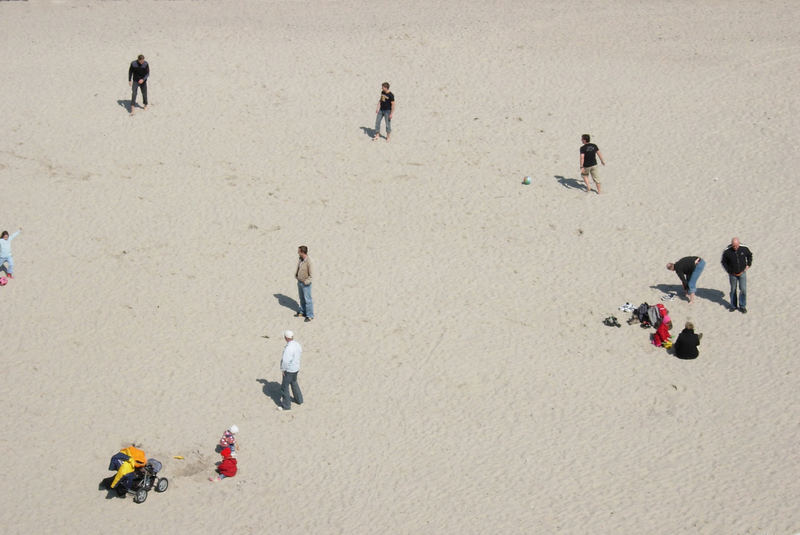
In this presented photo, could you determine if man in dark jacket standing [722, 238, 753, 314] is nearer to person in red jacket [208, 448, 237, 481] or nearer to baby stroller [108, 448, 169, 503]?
person in red jacket [208, 448, 237, 481]

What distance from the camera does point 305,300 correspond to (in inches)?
621

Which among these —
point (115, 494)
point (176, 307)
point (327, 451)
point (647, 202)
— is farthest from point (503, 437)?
point (647, 202)

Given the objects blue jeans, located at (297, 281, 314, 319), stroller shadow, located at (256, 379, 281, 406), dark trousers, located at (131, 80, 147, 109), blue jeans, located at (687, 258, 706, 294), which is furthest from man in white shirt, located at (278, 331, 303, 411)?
dark trousers, located at (131, 80, 147, 109)

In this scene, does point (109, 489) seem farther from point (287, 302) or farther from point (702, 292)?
point (702, 292)

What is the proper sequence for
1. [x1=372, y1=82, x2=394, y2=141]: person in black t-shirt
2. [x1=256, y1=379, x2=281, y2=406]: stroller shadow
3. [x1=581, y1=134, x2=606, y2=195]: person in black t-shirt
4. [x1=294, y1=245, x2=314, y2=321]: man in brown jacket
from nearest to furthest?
[x1=256, y1=379, x2=281, y2=406]: stroller shadow < [x1=294, y1=245, x2=314, y2=321]: man in brown jacket < [x1=581, y1=134, x2=606, y2=195]: person in black t-shirt < [x1=372, y1=82, x2=394, y2=141]: person in black t-shirt

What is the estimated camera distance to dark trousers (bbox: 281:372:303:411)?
1347 cm

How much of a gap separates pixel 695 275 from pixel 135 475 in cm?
1067

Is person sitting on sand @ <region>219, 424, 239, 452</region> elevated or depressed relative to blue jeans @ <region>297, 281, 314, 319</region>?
depressed

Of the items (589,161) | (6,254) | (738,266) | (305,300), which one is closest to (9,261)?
(6,254)

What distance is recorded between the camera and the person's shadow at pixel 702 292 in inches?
653

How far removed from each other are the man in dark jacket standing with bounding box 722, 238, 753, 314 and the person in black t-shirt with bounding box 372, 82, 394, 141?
9.24 metres

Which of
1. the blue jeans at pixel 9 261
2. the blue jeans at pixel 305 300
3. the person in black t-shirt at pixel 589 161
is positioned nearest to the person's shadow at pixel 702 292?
the person in black t-shirt at pixel 589 161

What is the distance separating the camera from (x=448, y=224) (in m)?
18.9

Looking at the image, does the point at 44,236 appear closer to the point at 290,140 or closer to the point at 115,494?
the point at 290,140
